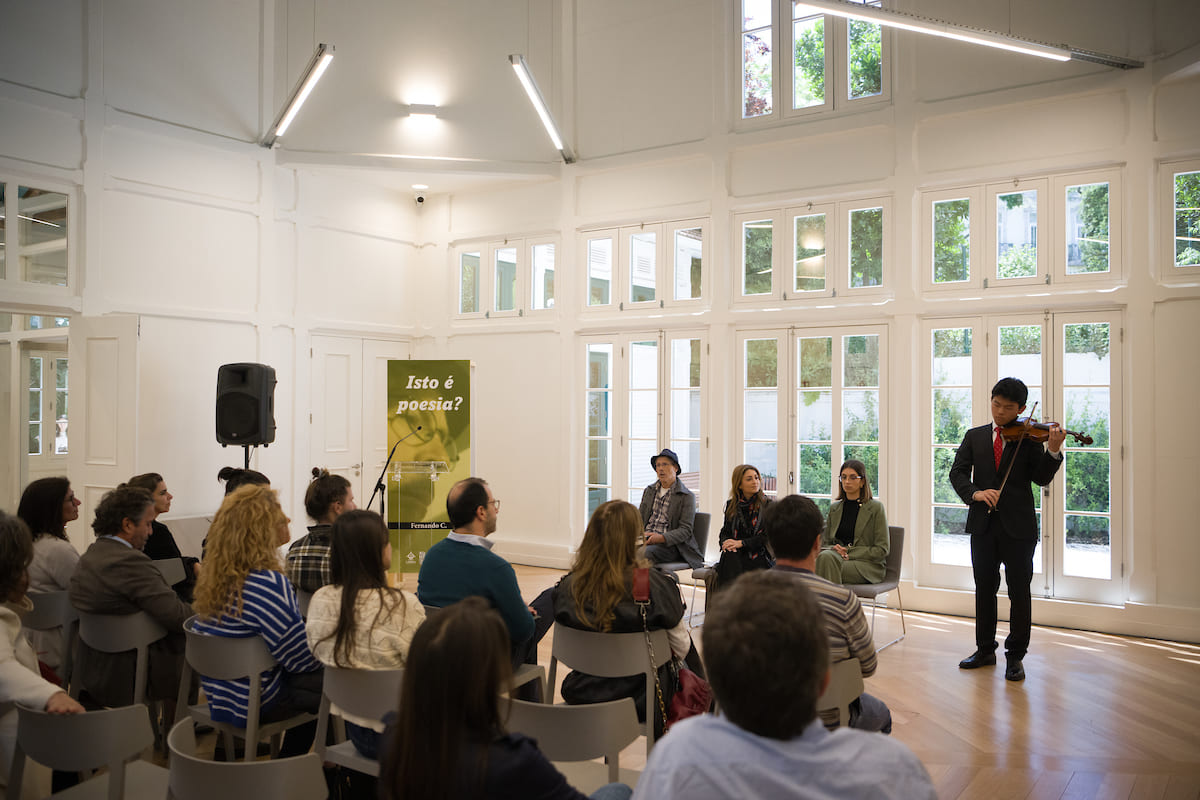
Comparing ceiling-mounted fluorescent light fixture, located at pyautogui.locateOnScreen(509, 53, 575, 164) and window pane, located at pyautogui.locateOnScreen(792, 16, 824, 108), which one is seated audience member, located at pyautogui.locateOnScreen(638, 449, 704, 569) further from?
ceiling-mounted fluorescent light fixture, located at pyautogui.locateOnScreen(509, 53, 575, 164)

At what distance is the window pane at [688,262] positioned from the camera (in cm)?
842

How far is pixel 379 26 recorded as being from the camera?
28.9 ft

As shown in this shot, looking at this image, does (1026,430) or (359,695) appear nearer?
(359,695)

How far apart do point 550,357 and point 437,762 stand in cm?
774

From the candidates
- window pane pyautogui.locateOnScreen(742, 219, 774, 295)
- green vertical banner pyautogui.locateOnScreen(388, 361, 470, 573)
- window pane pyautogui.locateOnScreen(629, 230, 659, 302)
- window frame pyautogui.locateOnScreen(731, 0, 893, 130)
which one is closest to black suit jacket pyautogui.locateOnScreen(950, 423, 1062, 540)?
window pane pyautogui.locateOnScreen(742, 219, 774, 295)

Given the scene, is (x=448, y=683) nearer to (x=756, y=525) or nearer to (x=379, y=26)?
(x=756, y=525)

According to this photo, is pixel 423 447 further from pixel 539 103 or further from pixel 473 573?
pixel 473 573

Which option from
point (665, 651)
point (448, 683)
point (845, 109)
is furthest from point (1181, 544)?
Result: point (448, 683)

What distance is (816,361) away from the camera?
7.73 m

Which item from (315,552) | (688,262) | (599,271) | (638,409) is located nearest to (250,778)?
(315,552)

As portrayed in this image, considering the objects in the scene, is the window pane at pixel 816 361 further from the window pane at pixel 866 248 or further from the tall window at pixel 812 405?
the window pane at pixel 866 248

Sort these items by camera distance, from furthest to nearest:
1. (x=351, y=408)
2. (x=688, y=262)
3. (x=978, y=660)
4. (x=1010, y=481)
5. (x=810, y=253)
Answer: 1. (x=351, y=408)
2. (x=688, y=262)
3. (x=810, y=253)
4. (x=978, y=660)
5. (x=1010, y=481)

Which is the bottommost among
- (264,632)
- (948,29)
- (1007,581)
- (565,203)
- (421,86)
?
(1007,581)

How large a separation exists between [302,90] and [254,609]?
5.95 meters
